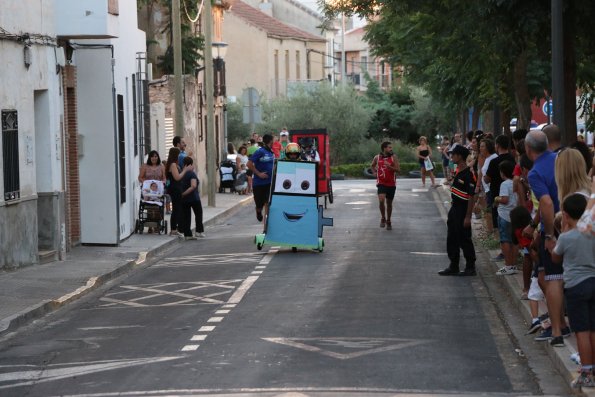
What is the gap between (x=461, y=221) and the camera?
18.9 meters

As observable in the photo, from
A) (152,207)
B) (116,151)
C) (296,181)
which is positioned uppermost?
(116,151)

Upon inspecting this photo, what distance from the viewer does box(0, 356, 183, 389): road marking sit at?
37.4 feet

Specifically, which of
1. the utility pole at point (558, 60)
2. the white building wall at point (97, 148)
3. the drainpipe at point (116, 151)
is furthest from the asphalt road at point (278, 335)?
the white building wall at point (97, 148)

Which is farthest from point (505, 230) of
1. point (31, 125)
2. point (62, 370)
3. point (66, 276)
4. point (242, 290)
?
point (31, 125)

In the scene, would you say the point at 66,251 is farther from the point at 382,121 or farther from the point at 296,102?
the point at 382,121

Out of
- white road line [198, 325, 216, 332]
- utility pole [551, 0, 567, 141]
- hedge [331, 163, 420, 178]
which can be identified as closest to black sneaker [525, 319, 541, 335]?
white road line [198, 325, 216, 332]

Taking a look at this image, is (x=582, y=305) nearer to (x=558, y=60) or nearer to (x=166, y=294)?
(x=558, y=60)

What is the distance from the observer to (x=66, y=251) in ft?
77.8

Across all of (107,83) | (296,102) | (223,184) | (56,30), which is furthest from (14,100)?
(296,102)

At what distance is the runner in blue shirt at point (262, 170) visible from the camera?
83.9 ft

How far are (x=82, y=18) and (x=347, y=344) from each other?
40.2ft

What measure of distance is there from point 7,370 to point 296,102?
54849mm

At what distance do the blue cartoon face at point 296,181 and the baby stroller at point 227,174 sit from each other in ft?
72.1

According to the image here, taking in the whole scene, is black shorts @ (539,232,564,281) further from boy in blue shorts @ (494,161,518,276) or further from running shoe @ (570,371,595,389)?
boy in blue shorts @ (494,161,518,276)
